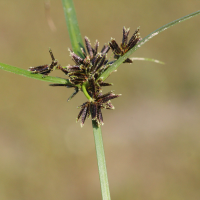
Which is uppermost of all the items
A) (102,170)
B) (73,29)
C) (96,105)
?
(73,29)

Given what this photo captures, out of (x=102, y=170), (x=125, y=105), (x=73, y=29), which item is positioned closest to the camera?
(x=102, y=170)

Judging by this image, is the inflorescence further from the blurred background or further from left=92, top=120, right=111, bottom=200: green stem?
the blurred background

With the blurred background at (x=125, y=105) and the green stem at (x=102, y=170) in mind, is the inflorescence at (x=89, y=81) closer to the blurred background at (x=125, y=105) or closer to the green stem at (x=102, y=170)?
the green stem at (x=102, y=170)

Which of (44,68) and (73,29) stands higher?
(73,29)

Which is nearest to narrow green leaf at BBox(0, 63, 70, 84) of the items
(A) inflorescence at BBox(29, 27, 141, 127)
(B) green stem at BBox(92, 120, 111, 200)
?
(A) inflorescence at BBox(29, 27, 141, 127)

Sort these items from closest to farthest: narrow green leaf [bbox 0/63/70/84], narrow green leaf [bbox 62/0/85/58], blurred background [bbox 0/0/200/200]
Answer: narrow green leaf [bbox 0/63/70/84] < narrow green leaf [bbox 62/0/85/58] < blurred background [bbox 0/0/200/200]

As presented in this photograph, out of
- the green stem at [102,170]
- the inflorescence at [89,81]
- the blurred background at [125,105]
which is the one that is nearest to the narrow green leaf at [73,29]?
the inflorescence at [89,81]

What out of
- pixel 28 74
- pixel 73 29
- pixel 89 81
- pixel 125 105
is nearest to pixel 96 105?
pixel 89 81

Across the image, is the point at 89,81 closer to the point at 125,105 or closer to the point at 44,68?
the point at 44,68

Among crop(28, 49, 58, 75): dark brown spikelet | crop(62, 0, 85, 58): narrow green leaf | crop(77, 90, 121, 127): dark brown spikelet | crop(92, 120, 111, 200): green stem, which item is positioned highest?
crop(62, 0, 85, 58): narrow green leaf
